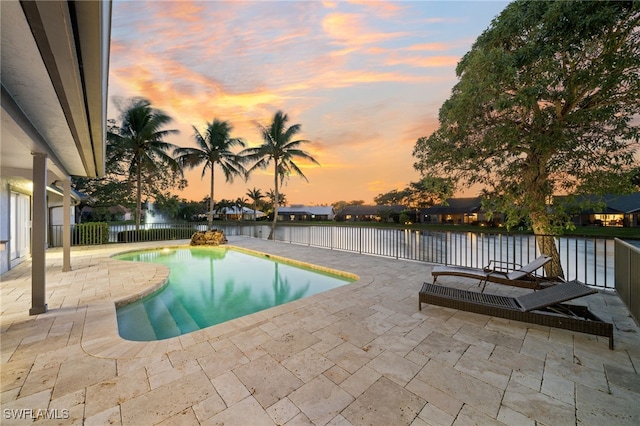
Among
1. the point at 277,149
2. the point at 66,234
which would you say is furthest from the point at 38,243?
the point at 277,149

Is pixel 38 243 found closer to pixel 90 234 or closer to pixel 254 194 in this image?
pixel 90 234

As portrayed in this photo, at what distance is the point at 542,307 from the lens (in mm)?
2805

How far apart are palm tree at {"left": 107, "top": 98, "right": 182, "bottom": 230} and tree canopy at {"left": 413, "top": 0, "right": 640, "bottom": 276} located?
1413 centimetres

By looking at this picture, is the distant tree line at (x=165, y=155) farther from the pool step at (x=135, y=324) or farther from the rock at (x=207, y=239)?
the pool step at (x=135, y=324)

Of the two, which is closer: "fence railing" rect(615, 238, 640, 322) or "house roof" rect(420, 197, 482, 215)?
"fence railing" rect(615, 238, 640, 322)

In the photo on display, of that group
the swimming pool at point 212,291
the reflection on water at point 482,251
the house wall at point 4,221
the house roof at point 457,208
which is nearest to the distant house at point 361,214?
the house roof at point 457,208

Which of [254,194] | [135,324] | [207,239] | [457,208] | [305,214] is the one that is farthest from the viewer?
[305,214]

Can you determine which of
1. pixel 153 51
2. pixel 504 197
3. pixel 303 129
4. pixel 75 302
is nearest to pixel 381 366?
pixel 75 302

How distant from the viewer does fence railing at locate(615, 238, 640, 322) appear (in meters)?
3.14

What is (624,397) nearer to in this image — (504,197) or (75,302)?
(504,197)

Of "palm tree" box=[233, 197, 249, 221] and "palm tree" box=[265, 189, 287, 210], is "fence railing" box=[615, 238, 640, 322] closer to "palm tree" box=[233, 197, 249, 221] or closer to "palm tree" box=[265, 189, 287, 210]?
"palm tree" box=[233, 197, 249, 221]

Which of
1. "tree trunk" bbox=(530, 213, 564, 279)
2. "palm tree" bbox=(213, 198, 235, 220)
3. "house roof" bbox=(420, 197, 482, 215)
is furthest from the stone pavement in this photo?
"house roof" bbox=(420, 197, 482, 215)

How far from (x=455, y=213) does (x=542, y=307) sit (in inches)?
1568

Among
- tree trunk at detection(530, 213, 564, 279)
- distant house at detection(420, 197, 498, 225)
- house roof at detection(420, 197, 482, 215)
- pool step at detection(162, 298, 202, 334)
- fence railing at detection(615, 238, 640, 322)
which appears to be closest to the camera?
fence railing at detection(615, 238, 640, 322)
